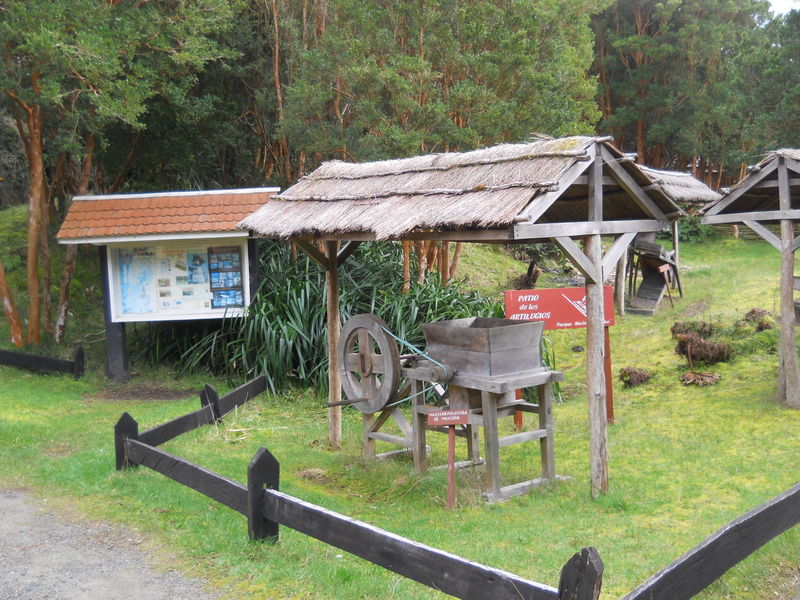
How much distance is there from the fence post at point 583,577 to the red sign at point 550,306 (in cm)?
612

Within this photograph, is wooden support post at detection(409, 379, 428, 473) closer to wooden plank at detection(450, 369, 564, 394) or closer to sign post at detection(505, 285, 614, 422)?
wooden plank at detection(450, 369, 564, 394)

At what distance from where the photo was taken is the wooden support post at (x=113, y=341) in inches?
524

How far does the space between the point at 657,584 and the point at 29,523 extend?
5.27 metres

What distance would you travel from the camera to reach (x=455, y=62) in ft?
47.2

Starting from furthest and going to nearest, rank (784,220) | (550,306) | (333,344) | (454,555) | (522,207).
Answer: (784,220), (550,306), (333,344), (522,207), (454,555)

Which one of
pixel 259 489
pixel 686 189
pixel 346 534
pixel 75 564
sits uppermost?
pixel 686 189

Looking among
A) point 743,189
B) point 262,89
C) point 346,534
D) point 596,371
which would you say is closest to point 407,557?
point 346,534

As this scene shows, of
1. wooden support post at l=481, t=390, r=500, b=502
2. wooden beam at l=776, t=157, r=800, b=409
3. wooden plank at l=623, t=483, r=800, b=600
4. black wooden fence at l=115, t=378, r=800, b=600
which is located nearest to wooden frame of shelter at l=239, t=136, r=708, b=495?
wooden support post at l=481, t=390, r=500, b=502

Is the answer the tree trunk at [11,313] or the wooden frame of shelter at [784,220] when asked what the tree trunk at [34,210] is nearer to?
the tree trunk at [11,313]

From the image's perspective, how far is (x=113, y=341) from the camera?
13492 mm

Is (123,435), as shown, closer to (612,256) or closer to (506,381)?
(506,381)

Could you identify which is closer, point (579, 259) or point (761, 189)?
point (579, 259)

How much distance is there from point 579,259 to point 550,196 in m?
0.74

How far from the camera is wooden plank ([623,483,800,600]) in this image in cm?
428
